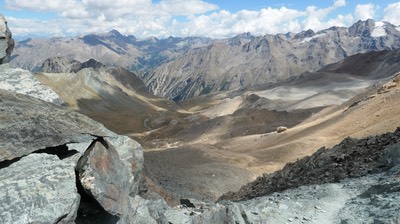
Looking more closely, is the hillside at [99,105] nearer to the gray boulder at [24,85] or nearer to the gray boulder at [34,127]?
the gray boulder at [24,85]

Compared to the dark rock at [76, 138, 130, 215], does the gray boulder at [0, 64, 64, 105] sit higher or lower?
higher

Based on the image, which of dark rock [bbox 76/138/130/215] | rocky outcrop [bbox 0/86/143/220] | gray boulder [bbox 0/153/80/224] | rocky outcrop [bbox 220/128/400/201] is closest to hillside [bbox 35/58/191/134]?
rocky outcrop [bbox 220/128/400/201]

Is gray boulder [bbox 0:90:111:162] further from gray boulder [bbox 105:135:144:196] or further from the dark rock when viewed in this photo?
gray boulder [bbox 105:135:144:196]

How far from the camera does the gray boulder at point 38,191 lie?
9078 millimetres

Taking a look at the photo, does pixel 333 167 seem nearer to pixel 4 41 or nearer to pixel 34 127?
pixel 4 41

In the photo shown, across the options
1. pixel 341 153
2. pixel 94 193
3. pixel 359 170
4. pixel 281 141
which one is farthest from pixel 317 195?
pixel 281 141

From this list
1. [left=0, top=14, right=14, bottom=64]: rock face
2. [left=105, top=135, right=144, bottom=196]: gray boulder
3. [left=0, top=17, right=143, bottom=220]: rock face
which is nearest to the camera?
[left=0, top=17, right=143, bottom=220]: rock face

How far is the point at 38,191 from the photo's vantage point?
9.48 meters

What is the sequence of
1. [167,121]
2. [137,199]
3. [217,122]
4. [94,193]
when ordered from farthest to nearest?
[167,121] → [217,122] → [137,199] → [94,193]

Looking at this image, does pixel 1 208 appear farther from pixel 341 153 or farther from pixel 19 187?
pixel 341 153

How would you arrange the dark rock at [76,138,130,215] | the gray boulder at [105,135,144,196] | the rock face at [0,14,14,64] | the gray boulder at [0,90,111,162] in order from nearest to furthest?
the gray boulder at [0,90,111,162] < the dark rock at [76,138,130,215] < the gray boulder at [105,135,144,196] < the rock face at [0,14,14,64]

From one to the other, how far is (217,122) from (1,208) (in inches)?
3290

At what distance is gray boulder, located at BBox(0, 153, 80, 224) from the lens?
9078 mm

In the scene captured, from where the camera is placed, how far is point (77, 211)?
10.9m
